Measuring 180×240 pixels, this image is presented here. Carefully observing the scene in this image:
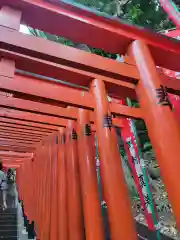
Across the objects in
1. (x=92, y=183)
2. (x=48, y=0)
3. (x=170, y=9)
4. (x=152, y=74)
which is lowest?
(x=92, y=183)

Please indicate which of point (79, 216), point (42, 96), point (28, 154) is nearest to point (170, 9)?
point (42, 96)

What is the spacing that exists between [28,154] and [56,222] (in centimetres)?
408

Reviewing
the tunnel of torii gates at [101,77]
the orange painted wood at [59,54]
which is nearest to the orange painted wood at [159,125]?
the tunnel of torii gates at [101,77]

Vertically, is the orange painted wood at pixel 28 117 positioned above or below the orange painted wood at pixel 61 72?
above

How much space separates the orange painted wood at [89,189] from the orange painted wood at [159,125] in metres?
0.94

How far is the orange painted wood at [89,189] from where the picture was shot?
6.24 ft

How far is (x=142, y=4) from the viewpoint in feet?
30.0

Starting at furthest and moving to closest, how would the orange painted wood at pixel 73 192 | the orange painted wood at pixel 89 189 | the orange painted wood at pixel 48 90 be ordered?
the orange painted wood at pixel 73 192, the orange painted wood at pixel 89 189, the orange painted wood at pixel 48 90

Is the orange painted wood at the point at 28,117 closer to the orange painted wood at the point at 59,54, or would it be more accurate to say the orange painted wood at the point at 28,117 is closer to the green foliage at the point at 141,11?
the orange painted wood at the point at 59,54

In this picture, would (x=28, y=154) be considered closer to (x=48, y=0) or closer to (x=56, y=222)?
(x=56, y=222)

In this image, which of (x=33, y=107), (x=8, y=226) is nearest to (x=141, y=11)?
(x=33, y=107)

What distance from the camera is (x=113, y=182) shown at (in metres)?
1.53

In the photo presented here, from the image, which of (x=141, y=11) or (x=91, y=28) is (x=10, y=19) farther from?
(x=141, y=11)

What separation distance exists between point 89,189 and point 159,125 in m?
1.10
